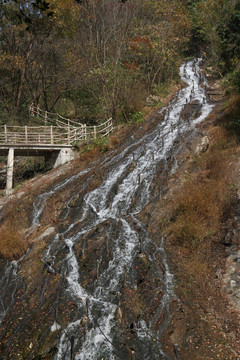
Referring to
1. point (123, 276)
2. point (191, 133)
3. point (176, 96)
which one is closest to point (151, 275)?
point (123, 276)

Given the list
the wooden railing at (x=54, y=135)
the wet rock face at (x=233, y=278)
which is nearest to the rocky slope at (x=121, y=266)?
the wet rock face at (x=233, y=278)

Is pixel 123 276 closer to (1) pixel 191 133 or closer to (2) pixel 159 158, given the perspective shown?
(2) pixel 159 158

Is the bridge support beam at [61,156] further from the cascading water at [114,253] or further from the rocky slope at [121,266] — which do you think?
the cascading water at [114,253]

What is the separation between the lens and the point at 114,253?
32.7 ft

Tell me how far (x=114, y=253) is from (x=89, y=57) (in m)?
19.4

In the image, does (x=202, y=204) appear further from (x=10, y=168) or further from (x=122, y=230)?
(x=10, y=168)

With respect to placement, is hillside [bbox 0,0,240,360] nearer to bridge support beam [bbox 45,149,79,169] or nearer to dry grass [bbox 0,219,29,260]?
dry grass [bbox 0,219,29,260]

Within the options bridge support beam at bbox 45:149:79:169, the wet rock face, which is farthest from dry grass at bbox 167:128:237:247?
bridge support beam at bbox 45:149:79:169

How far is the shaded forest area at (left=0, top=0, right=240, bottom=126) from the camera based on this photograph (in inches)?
874

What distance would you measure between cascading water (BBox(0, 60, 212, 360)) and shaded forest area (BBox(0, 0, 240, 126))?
286 inches

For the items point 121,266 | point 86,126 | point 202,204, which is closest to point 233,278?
point 202,204

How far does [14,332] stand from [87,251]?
338 cm

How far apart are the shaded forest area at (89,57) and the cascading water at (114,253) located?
23.9 feet

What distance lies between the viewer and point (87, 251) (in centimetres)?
1020
